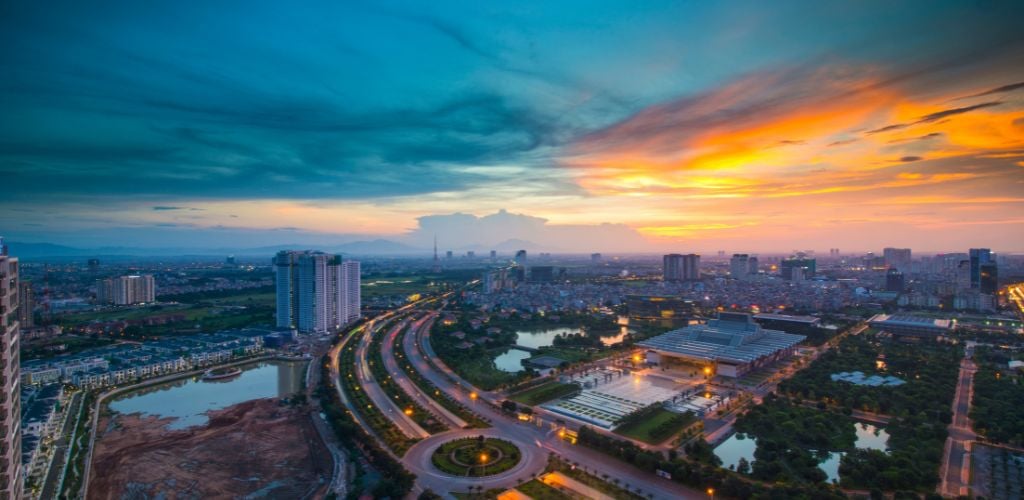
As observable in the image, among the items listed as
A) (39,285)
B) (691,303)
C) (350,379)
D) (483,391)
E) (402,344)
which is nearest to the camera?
(483,391)

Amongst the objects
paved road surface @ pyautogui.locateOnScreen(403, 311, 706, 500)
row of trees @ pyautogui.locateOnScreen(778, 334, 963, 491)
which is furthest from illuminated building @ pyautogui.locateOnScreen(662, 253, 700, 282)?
paved road surface @ pyautogui.locateOnScreen(403, 311, 706, 500)

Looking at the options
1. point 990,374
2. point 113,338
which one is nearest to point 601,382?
point 990,374

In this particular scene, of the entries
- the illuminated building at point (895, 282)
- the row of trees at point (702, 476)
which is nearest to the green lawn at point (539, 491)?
the row of trees at point (702, 476)

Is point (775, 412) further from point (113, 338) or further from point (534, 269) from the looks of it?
point (534, 269)

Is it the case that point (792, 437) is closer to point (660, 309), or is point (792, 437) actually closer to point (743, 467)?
point (743, 467)

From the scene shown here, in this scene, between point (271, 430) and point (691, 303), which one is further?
point (691, 303)

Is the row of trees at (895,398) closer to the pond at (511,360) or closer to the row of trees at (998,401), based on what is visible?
the row of trees at (998,401)

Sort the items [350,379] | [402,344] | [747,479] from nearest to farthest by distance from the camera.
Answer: [747,479] < [350,379] < [402,344]
